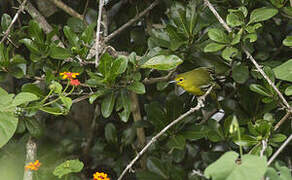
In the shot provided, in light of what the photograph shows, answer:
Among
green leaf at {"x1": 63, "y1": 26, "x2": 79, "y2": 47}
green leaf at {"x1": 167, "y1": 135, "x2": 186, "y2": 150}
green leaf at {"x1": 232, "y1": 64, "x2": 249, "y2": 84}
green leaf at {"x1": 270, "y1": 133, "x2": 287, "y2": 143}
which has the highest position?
green leaf at {"x1": 63, "y1": 26, "x2": 79, "y2": 47}

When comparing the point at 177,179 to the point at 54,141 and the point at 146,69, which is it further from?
the point at 54,141

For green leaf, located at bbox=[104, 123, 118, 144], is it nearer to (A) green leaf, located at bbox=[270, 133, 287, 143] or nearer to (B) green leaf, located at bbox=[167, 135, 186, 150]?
(B) green leaf, located at bbox=[167, 135, 186, 150]

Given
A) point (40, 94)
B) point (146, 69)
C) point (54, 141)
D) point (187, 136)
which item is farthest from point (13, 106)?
point (54, 141)

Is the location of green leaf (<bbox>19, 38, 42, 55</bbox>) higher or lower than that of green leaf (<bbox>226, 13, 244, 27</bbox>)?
higher

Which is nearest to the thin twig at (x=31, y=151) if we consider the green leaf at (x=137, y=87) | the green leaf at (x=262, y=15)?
the green leaf at (x=137, y=87)

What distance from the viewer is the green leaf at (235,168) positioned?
1446 mm

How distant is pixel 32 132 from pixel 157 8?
1.17 metres

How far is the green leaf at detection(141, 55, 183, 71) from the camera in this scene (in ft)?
7.45

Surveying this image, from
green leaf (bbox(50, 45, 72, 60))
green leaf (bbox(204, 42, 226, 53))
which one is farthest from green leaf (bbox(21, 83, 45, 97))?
green leaf (bbox(204, 42, 226, 53))

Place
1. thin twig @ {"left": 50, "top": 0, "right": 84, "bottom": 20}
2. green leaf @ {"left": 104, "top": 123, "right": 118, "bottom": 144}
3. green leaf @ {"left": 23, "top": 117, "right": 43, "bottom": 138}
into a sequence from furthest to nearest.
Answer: green leaf @ {"left": 104, "top": 123, "right": 118, "bottom": 144}, thin twig @ {"left": 50, "top": 0, "right": 84, "bottom": 20}, green leaf @ {"left": 23, "top": 117, "right": 43, "bottom": 138}

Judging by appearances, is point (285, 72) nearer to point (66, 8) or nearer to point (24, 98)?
point (24, 98)

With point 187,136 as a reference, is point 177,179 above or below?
below

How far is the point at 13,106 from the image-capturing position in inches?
83.8

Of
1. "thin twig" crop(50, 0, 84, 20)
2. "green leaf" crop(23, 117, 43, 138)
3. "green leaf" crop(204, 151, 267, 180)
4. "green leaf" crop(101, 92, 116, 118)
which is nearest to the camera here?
"green leaf" crop(204, 151, 267, 180)
